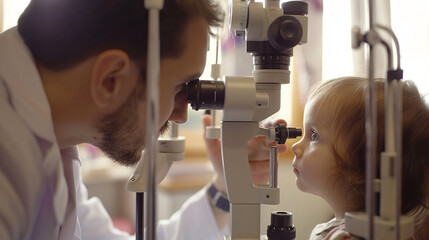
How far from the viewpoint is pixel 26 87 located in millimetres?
655

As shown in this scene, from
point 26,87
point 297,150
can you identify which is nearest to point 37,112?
point 26,87

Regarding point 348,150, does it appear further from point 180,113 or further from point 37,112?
point 37,112

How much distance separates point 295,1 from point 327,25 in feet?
1.45

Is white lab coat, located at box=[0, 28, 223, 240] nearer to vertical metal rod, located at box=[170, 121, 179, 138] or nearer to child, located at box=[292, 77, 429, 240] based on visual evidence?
vertical metal rod, located at box=[170, 121, 179, 138]

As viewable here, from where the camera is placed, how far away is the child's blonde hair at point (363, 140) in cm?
79

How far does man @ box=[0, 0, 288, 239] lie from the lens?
2.05ft

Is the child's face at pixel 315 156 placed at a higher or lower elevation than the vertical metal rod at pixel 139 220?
higher

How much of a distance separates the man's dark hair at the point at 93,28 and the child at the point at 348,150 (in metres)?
0.36

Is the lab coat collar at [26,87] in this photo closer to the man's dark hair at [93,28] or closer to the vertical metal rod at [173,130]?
the man's dark hair at [93,28]

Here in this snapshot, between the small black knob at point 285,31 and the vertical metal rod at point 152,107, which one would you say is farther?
the small black knob at point 285,31

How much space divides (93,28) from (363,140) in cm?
58

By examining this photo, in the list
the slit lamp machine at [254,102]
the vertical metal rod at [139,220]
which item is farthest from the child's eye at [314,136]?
the vertical metal rod at [139,220]

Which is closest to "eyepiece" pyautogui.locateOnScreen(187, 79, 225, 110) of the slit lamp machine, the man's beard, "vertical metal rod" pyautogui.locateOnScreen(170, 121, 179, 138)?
the slit lamp machine

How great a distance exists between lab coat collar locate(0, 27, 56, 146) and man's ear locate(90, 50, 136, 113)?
90mm
